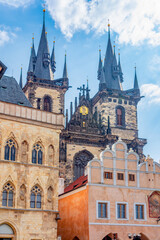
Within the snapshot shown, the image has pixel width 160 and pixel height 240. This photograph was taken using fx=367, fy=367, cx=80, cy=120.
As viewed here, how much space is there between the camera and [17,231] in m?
23.8

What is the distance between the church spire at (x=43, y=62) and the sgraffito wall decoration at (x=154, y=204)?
30.7 m

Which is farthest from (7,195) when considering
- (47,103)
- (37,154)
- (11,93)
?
(47,103)

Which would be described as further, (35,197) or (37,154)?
(37,154)

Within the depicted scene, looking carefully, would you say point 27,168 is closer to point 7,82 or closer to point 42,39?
point 7,82

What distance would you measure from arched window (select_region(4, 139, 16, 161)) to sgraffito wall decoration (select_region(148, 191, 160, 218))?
1121 cm

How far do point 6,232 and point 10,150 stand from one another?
540 centimetres

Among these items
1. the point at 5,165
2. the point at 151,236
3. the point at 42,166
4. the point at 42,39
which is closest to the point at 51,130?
the point at 42,166

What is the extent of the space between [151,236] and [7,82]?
16.7 meters

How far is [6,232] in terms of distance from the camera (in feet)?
77.8

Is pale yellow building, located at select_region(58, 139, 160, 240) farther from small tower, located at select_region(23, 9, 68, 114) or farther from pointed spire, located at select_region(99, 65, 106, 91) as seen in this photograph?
pointed spire, located at select_region(99, 65, 106, 91)

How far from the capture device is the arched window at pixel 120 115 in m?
55.3

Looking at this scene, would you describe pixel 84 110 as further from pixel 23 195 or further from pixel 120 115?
pixel 23 195

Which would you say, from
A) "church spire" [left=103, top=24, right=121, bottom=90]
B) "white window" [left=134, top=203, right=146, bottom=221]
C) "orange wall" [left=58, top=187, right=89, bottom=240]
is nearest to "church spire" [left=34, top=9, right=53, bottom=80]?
"church spire" [left=103, top=24, right=121, bottom=90]

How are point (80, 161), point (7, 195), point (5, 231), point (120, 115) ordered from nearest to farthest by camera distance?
point (5, 231)
point (7, 195)
point (80, 161)
point (120, 115)
